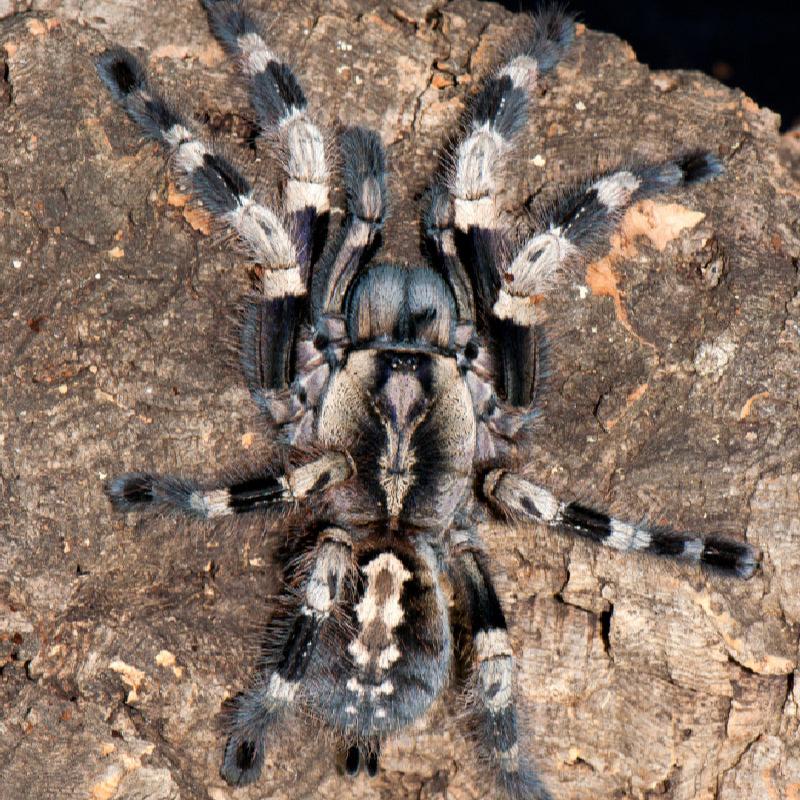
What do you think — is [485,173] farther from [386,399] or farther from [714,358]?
[714,358]

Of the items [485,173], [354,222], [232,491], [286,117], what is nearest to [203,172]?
[286,117]

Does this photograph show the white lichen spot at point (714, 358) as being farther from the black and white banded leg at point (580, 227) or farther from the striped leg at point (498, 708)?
the striped leg at point (498, 708)

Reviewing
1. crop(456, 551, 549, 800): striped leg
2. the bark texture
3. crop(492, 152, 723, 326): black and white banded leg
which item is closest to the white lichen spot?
the bark texture

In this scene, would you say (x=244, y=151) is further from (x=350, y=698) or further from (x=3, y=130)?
(x=350, y=698)

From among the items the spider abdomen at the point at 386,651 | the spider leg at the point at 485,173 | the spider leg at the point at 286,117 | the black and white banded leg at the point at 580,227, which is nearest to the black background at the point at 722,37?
the spider leg at the point at 485,173

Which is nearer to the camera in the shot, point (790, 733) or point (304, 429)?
point (790, 733)

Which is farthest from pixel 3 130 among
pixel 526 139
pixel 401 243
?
pixel 526 139

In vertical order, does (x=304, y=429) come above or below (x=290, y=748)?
above
